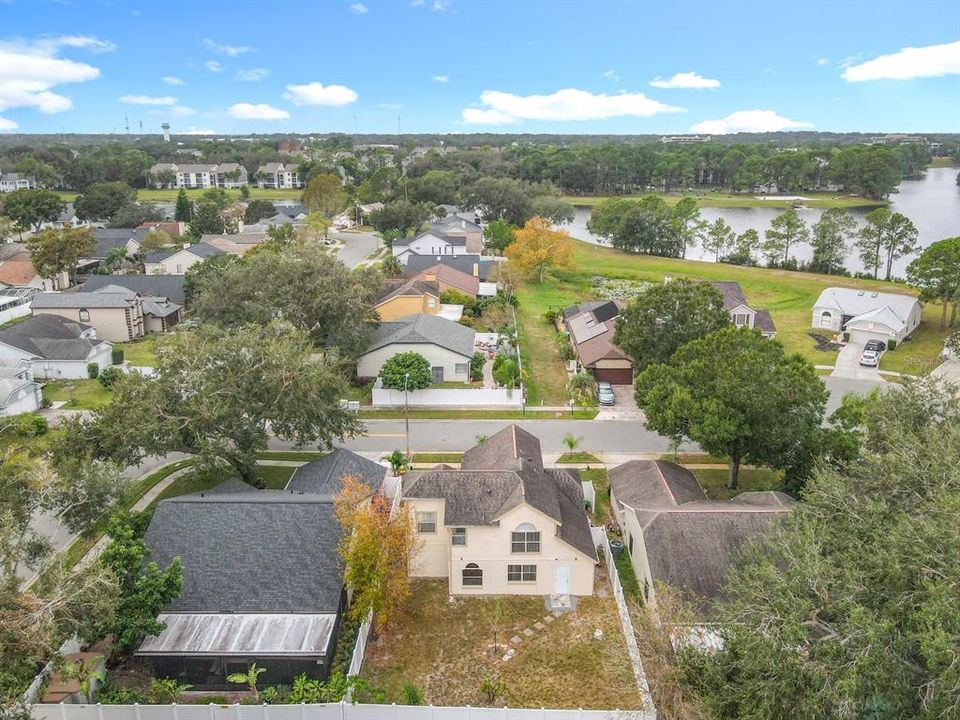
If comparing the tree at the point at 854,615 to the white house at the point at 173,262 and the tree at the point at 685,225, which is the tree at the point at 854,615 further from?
the tree at the point at 685,225

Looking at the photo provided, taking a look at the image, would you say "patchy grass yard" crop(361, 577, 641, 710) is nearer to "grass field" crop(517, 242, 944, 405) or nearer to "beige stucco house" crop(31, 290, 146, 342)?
"grass field" crop(517, 242, 944, 405)

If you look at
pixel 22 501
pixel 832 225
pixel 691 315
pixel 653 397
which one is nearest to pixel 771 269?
pixel 832 225

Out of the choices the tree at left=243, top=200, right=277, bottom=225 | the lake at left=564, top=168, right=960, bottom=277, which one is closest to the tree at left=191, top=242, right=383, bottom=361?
the lake at left=564, top=168, right=960, bottom=277

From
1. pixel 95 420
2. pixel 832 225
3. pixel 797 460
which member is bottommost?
pixel 797 460

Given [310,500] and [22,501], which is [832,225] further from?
[22,501]

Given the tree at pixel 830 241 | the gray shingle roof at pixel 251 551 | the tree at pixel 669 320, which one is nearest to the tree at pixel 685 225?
the tree at pixel 830 241

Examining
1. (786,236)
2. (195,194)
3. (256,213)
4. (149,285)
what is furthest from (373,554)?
(195,194)
